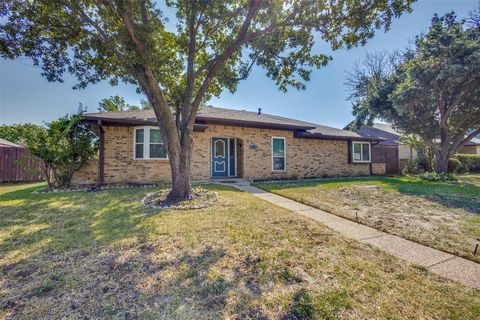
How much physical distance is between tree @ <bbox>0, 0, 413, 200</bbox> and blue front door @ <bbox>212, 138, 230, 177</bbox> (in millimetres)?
4293

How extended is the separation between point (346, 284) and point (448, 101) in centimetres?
1747

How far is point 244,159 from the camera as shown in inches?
470

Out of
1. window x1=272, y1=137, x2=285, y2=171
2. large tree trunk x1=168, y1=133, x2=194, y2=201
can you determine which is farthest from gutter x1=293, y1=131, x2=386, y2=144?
large tree trunk x1=168, y1=133, x2=194, y2=201

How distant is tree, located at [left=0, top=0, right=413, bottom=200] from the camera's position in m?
5.86

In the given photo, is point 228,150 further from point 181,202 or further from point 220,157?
point 181,202

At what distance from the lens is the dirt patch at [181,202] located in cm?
595

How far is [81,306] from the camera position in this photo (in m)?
2.14

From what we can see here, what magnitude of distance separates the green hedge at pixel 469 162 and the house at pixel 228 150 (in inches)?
390

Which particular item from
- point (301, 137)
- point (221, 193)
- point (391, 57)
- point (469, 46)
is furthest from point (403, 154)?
point (221, 193)

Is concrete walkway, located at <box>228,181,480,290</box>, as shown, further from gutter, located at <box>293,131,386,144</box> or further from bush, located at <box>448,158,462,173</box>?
bush, located at <box>448,158,462,173</box>

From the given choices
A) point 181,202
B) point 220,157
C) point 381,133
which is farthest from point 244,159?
point 381,133

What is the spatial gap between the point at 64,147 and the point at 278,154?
9.98 meters

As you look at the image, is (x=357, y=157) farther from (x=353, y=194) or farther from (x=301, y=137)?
(x=353, y=194)

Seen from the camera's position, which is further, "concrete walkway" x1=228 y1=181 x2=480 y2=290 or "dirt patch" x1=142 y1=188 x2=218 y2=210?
"dirt patch" x1=142 y1=188 x2=218 y2=210
